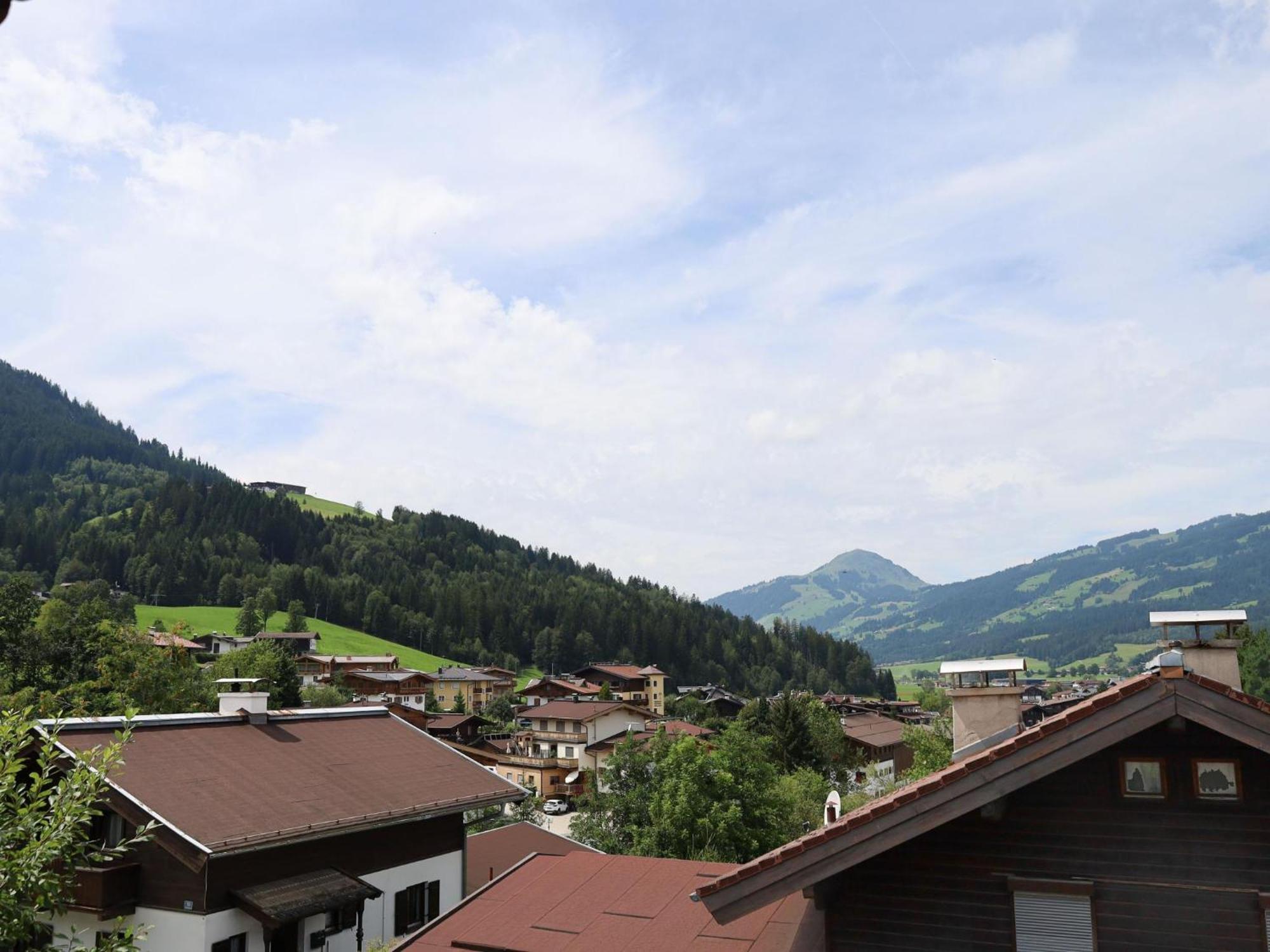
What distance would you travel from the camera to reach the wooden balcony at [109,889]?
19828 millimetres

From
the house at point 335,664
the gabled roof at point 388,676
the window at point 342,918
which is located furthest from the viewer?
the house at point 335,664

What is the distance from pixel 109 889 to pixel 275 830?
137 inches

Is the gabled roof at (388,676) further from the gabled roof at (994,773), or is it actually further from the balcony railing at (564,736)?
the gabled roof at (994,773)

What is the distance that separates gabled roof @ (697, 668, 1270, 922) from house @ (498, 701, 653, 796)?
80.7 m

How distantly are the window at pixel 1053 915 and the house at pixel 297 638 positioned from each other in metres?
145

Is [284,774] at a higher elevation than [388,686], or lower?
higher

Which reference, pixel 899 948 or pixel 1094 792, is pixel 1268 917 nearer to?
pixel 1094 792

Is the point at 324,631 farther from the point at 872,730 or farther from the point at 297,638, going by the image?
the point at 872,730

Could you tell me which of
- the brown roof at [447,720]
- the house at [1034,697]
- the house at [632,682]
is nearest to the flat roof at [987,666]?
the house at [1034,697]

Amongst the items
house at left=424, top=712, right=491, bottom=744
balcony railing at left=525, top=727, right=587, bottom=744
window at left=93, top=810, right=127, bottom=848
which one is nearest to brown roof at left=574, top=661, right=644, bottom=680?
house at left=424, top=712, right=491, bottom=744

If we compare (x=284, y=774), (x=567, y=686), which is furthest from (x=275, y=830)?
(x=567, y=686)

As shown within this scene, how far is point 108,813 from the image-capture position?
20.9 m

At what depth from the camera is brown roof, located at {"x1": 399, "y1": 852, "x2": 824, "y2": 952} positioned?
12.5 meters

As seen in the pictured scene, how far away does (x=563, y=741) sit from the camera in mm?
94125
